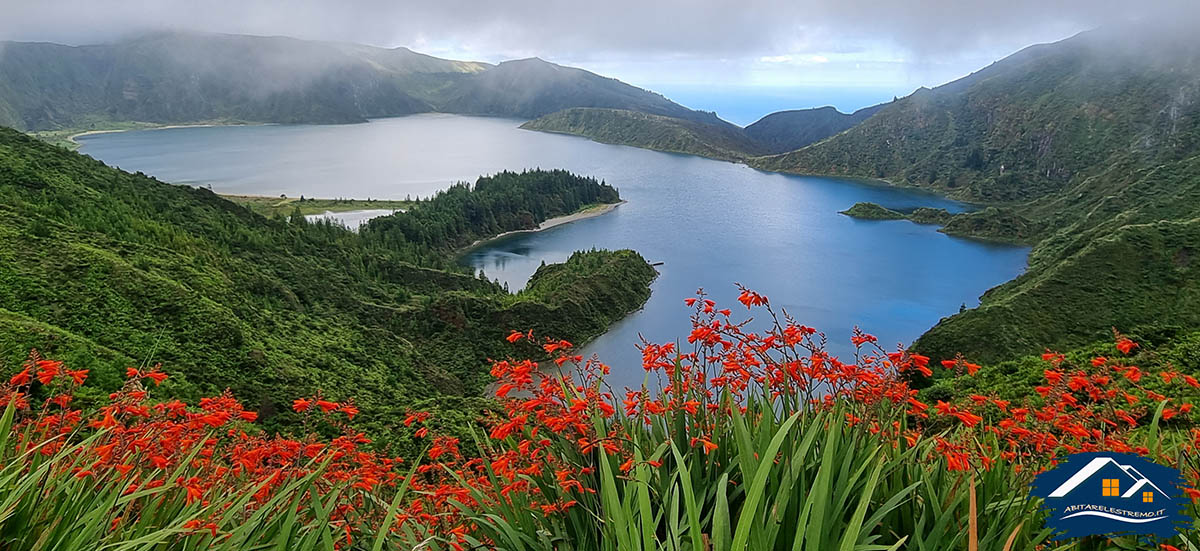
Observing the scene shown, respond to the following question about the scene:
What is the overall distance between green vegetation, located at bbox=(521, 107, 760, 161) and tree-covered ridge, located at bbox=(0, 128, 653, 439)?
72.2m

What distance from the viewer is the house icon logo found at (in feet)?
4.77

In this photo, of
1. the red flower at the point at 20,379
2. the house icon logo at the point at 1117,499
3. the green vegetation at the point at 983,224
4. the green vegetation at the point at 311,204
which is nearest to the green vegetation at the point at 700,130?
the green vegetation at the point at 983,224

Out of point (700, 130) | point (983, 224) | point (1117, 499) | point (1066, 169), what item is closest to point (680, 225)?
point (983, 224)

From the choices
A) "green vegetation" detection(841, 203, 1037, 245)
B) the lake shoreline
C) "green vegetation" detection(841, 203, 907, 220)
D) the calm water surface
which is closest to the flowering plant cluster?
the calm water surface

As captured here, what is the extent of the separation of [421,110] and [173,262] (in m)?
152

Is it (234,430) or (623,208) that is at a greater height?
(234,430)

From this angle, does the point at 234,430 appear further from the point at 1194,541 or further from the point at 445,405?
the point at 445,405

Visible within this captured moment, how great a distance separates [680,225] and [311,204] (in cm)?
2807

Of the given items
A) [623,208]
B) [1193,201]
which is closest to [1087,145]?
[1193,201]

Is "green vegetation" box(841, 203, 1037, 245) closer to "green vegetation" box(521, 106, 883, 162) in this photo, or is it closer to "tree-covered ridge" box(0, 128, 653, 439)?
"tree-covered ridge" box(0, 128, 653, 439)

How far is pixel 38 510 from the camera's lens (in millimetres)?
1782

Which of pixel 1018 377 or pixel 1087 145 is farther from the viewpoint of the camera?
pixel 1087 145

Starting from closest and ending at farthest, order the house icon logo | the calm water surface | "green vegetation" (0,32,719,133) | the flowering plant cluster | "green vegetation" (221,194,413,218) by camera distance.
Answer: the house icon logo → the flowering plant cluster → the calm water surface → "green vegetation" (221,194,413,218) → "green vegetation" (0,32,719,133)

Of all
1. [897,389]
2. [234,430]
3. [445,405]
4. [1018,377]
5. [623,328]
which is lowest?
[623,328]
